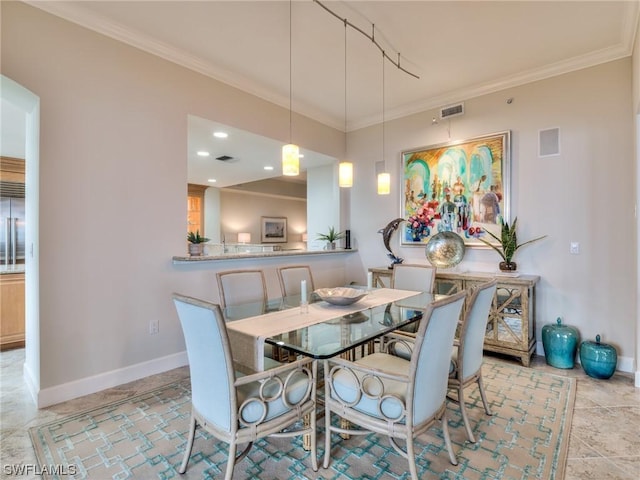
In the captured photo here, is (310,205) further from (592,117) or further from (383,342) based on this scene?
(592,117)

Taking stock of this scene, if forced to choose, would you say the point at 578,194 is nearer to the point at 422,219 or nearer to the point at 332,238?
the point at 422,219

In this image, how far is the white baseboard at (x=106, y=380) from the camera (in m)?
2.36

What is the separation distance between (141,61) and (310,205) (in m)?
3.24

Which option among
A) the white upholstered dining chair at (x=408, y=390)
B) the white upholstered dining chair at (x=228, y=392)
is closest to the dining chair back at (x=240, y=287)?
the white upholstered dining chair at (x=228, y=392)

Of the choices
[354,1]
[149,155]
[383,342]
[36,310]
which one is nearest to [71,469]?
[36,310]

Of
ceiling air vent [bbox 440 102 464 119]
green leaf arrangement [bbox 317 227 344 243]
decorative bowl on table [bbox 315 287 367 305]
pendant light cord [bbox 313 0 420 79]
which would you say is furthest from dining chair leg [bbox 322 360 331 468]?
ceiling air vent [bbox 440 102 464 119]

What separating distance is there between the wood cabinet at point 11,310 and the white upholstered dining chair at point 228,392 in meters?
3.36

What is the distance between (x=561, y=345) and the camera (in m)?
2.98

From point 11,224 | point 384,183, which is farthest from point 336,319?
point 11,224

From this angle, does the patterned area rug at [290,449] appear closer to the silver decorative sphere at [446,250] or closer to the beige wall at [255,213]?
the silver decorative sphere at [446,250]

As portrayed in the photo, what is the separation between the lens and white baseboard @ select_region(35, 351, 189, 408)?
2.36 meters

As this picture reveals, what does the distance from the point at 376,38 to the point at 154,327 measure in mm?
3181

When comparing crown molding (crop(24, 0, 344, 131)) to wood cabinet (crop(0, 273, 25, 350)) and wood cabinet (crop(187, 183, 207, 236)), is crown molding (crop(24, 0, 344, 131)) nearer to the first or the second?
wood cabinet (crop(0, 273, 25, 350))

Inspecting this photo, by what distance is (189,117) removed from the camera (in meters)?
3.13
